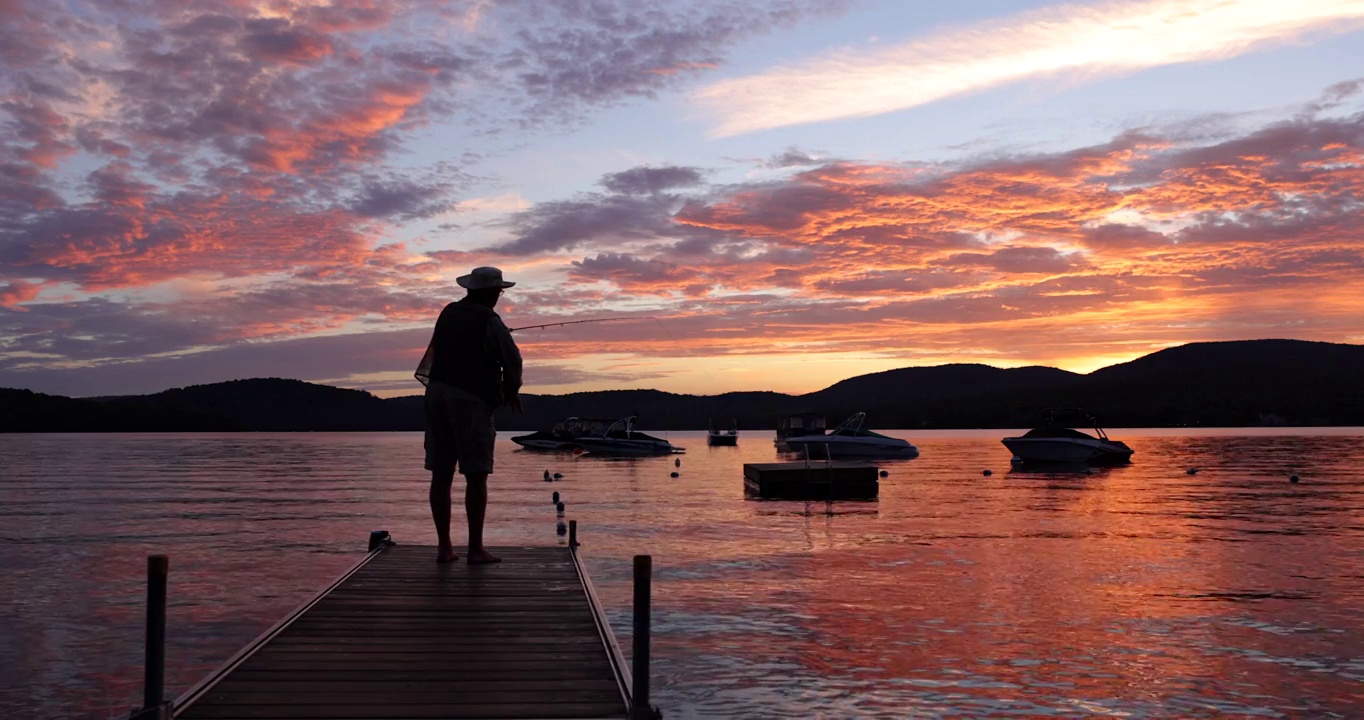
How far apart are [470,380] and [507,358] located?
16.7 inches

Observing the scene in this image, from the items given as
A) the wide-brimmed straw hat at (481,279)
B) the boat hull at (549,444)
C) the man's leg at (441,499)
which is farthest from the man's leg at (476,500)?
the boat hull at (549,444)

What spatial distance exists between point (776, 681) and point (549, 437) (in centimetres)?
10375

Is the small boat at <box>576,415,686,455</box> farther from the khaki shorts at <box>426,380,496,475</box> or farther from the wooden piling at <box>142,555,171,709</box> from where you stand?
the wooden piling at <box>142,555,171,709</box>

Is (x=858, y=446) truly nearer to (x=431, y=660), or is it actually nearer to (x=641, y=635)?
(x=431, y=660)

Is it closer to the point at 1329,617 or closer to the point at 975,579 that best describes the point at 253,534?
the point at 975,579

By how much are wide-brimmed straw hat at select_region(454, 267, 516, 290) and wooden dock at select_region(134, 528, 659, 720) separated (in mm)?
3063

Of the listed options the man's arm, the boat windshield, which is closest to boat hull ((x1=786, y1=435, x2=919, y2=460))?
the boat windshield

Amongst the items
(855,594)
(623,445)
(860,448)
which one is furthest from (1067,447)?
(855,594)

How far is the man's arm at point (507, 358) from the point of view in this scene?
10.9 metres

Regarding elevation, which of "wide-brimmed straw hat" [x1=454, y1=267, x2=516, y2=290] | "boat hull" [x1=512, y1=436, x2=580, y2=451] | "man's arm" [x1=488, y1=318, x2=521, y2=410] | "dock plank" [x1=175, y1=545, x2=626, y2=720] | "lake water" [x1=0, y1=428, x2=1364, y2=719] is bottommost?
"lake water" [x1=0, y1=428, x2=1364, y2=719]

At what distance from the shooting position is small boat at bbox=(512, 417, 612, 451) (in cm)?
10812

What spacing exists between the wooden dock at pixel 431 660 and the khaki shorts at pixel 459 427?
133 cm

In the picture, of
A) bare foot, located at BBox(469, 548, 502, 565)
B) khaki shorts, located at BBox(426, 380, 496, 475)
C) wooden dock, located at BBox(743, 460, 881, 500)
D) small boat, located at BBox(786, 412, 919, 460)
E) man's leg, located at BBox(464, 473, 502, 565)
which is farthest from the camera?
small boat, located at BBox(786, 412, 919, 460)

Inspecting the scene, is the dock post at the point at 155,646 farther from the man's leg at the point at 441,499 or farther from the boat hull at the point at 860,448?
the boat hull at the point at 860,448
